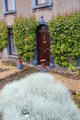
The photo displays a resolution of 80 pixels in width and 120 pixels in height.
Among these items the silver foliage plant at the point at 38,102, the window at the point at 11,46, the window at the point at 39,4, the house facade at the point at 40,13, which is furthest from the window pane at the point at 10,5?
the silver foliage plant at the point at 38,102

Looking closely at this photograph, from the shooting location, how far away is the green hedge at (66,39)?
581 cm

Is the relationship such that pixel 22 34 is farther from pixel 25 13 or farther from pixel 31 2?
pixel 31 2

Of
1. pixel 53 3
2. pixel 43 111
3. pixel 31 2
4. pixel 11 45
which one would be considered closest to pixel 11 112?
pixel 43 111

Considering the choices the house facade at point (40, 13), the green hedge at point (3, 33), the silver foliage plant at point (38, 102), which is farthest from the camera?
the green hedge at point (3, 33)

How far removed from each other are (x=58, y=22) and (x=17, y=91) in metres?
4.54

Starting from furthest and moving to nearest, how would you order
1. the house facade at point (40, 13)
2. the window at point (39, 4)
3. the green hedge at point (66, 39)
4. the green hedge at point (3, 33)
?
the green hedge at point (3, 33), the window at point (39, 4), the house facade at point (40, 13), the green hedge at point (66, 39)

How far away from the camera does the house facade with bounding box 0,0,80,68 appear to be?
6.15 meters

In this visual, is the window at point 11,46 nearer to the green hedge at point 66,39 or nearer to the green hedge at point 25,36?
the green hedge at point 25,36

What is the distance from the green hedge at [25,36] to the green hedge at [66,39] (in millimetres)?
1281

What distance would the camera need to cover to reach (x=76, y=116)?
212 cm

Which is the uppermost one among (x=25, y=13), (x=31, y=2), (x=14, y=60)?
(x=31, y=2)

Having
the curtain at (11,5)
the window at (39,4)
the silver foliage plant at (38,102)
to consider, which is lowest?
the silver foliage plant at (38,102)

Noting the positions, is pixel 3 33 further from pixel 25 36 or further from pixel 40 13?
pixel 40 13

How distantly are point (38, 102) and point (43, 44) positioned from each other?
5518 mm
